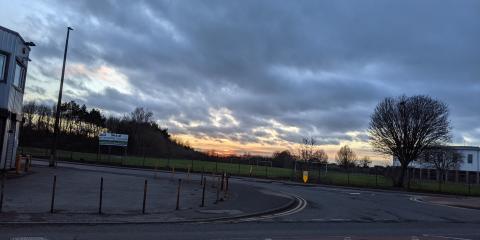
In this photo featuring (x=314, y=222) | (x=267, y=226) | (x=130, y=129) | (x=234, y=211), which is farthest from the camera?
(x=130, y=129)

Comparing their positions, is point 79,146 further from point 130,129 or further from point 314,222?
point 314,222

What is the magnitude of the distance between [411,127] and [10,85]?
131 feet

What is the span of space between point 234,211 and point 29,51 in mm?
19019

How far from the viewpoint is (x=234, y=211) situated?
18.9m

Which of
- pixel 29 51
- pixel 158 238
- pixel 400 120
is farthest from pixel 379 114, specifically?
pixel 158 238

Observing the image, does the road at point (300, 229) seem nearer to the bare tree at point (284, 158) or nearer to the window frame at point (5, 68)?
the window frame at point (5, 68)

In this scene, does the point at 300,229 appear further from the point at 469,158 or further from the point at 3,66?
the point at 469,158

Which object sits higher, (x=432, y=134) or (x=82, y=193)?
(x=432, y=134)

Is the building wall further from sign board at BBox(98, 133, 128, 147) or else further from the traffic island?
sign board at BBox(98, 133, 128, 147)

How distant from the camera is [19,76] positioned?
30.5 meters

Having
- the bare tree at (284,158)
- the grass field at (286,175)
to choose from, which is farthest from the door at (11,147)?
the bare tree at (284,158)

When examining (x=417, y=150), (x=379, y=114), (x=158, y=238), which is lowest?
(x=158, y=238)

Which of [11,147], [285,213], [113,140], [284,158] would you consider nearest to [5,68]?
[11,147]

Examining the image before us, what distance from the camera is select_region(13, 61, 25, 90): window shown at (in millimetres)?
29408
